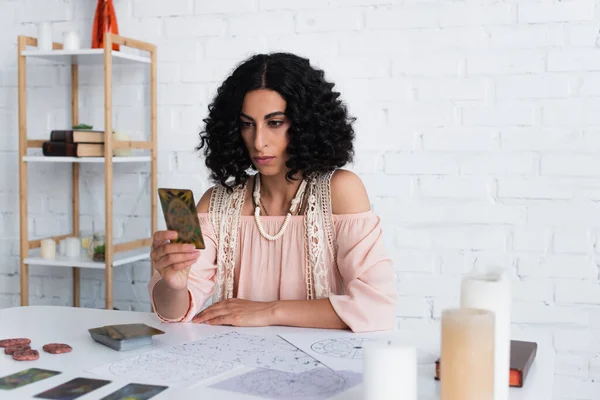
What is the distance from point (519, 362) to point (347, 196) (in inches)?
29.9

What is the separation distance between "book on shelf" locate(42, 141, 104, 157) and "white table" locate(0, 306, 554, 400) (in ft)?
3.48

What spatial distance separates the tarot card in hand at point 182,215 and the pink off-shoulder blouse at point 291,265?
0.90ft

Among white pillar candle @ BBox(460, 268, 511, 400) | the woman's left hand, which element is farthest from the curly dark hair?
white pillar candle @ BBox(460, 268, 511, 400)

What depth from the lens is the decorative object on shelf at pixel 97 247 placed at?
2.88 meters

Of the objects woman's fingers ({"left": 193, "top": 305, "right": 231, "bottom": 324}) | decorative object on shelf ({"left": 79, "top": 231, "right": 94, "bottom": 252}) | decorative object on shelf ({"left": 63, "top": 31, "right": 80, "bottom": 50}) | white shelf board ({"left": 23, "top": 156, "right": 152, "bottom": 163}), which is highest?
decorative object on shelf ({"left": 63, "top": 31, "right": 80, "bottom": 50})

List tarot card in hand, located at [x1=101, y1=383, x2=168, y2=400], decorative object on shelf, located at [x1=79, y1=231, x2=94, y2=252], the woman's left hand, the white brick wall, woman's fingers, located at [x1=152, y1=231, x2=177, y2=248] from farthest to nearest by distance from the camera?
decorative object on shelf, located at [x1=79, y1=231, x2=94, y2=252] → the white brick wall → the woman's left hand → woman's fingers, located at [x1=152, y1=231, x2=177, y2=248] → tarot card in hand, located at [x1=101, y1=383, x2=168, y2=400]

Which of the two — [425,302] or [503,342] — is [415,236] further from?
[503,342]

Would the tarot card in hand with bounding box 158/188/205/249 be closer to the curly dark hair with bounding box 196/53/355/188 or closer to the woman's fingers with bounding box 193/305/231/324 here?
the woman's fingers with bounding box 193/305/231/324

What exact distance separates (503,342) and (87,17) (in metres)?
2.53

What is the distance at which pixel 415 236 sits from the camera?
2723mm

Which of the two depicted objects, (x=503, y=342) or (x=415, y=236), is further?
(x=415, y=236)

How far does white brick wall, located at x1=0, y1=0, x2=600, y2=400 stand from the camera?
8.36ft

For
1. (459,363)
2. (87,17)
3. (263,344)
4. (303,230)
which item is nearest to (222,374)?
(263,344)

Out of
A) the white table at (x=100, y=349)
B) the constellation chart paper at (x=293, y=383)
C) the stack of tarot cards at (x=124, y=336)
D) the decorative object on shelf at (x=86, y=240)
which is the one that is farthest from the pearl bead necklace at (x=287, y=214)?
the decorative object on shelf at (x=86, y=240)
